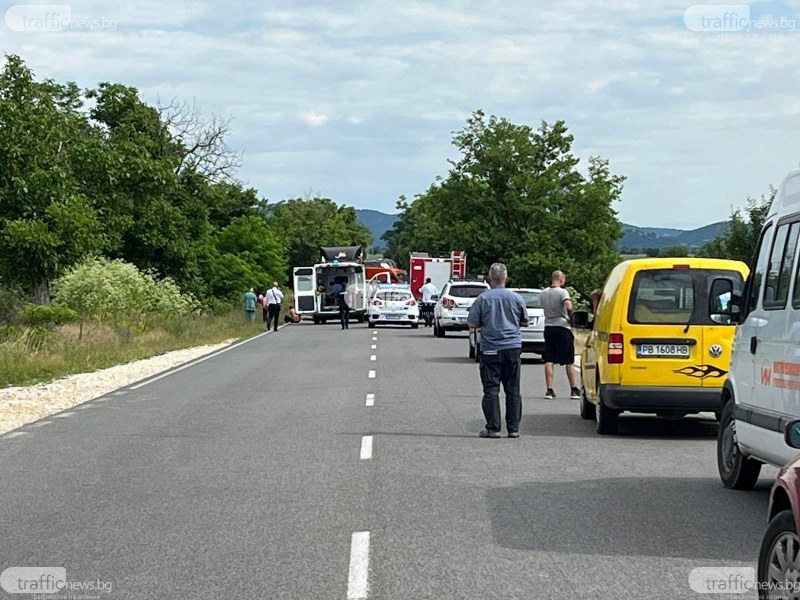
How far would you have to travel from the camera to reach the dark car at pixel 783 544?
5.41 meters

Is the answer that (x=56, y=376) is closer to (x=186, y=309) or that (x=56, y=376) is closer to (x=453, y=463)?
(x=453, y=463)

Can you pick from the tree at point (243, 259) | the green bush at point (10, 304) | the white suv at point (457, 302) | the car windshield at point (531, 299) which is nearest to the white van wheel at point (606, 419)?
the car windshield at point (531, 299)

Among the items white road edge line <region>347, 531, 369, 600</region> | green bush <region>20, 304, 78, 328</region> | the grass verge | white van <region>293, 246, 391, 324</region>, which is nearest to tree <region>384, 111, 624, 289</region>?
white van <region>293, 246, 391, 324</region>

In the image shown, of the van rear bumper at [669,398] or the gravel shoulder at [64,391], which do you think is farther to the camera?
the gravel shoulder at [64,391]

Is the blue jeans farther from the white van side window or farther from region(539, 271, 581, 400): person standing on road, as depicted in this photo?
the white van side window

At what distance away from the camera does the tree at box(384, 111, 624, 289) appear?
70438mm

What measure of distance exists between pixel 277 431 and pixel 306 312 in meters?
40.5

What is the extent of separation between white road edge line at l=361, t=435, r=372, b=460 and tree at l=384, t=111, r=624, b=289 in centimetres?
5580

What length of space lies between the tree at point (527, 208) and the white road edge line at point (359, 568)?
201 feet

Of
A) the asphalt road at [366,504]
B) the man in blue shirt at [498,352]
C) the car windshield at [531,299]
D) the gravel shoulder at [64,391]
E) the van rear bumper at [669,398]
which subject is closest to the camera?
the asphalt road at [366,504]

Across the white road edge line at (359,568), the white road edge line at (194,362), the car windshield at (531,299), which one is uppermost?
the car windshield at (531,299)

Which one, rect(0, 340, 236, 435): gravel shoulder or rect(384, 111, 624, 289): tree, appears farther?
rect(384, 111, 624, 289): tree

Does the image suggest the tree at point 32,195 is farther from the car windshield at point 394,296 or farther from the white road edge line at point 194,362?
the car windshield at point 394,296

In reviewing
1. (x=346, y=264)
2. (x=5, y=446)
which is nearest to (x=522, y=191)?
(x=346, y=264)
